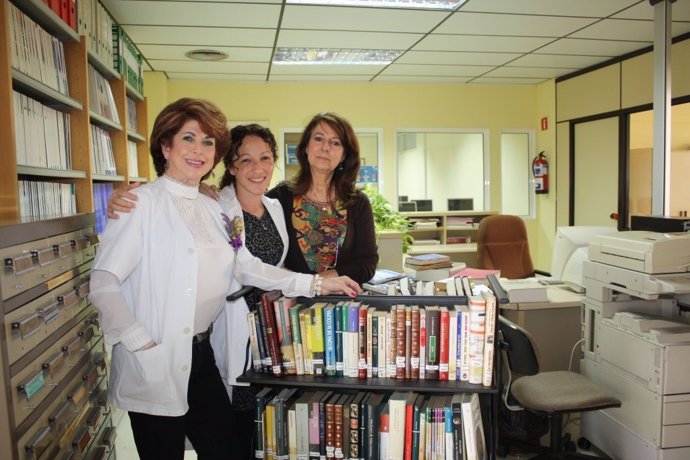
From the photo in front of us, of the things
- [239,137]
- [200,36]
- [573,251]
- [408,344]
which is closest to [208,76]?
[200,36]

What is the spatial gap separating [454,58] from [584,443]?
12.7 feet

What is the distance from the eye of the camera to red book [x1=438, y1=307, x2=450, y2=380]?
1.54m

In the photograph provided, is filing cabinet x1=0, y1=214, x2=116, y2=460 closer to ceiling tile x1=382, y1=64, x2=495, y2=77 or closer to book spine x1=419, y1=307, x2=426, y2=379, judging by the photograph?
book spine x1=419, y1=307, x2=426, y2=379

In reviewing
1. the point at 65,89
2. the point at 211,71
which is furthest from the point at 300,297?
the point at 211,71

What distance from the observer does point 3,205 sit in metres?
1.82

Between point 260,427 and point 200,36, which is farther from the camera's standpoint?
point 200,36

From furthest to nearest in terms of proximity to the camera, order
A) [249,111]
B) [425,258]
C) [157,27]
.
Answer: [249,111] → [157,27] → [425,258]

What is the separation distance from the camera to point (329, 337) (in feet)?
5.25

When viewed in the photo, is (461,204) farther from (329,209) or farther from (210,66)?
(329,209)

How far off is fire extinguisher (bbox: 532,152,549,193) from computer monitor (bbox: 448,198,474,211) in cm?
87

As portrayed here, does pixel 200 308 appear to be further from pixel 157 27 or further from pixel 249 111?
pixel 249 111

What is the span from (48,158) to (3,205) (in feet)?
1.79

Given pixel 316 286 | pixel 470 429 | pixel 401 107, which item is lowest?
pixel 470 429

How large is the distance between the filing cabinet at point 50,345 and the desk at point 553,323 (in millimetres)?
2203
